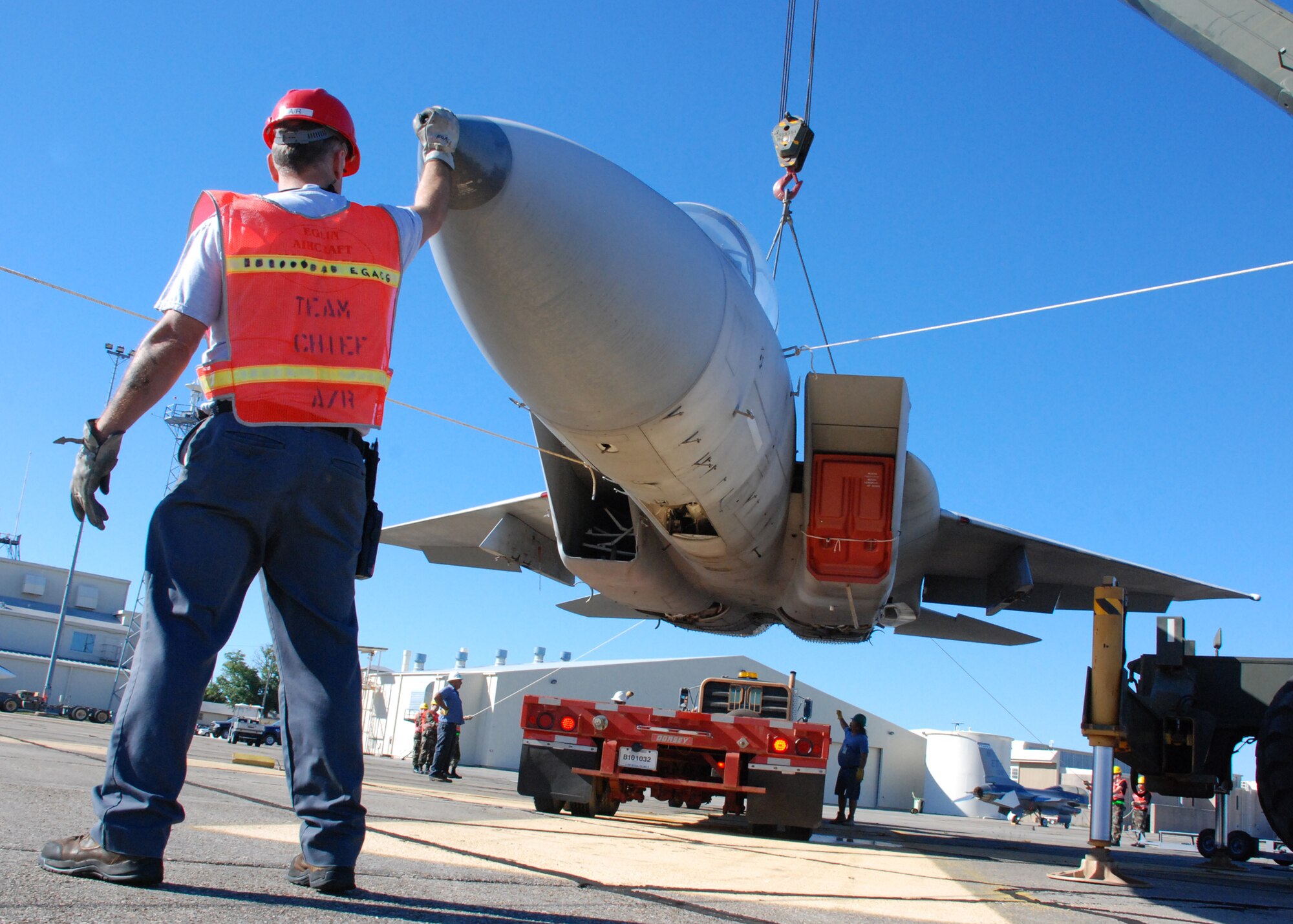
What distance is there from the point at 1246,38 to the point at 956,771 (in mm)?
28814

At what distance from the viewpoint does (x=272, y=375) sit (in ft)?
7.65

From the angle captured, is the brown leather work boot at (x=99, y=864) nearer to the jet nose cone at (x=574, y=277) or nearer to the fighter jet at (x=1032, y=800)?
the jet nose cone at (x=574, y=277)

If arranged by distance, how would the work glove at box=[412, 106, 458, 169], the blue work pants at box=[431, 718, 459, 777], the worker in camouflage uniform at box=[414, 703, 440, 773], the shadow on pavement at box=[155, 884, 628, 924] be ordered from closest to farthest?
the shadow on pavement at box=[155, 884, 628, 924]
the work glove at box=[412, 106, 458, 169]
the blue work pants at box=[431, 718, 459, 777]
the worker in camouflage uniform at box=[414, 703, 440, 773]

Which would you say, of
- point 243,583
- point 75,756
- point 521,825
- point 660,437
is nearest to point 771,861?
point 521,825

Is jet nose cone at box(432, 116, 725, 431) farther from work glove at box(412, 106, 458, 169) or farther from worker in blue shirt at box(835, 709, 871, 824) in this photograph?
worker in blue shirt at box(835, 709, 871, 824)

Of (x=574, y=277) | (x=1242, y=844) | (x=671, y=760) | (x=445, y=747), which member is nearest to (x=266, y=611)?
(x=574, y=277)

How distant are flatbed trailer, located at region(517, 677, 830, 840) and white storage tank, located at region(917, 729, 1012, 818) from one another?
26.3 meters

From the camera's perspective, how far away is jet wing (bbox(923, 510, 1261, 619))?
366 inches

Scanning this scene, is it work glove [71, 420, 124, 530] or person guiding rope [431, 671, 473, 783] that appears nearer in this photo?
work glove [71, 420, 124, 530]

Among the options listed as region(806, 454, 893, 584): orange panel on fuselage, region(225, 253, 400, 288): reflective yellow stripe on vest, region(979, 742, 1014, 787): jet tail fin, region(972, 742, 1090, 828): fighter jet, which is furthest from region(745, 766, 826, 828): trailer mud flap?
region(979, 742, 1014, 787): jet tail fin

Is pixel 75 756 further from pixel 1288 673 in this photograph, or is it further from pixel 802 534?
pixel 1288 673

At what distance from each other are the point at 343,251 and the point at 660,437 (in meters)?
2.59

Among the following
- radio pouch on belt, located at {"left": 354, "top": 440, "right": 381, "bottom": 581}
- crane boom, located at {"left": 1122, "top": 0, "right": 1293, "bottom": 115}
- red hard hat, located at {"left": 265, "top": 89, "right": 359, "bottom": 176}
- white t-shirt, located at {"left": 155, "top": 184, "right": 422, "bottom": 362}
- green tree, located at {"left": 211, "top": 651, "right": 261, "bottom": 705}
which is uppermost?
crane boom, located at {"left": 1122, "top": 0, "right": 1293, "bottom": 115}

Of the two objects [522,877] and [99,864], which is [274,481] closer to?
[99,864]
